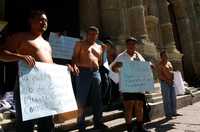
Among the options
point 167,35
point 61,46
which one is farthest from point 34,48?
point 167,35

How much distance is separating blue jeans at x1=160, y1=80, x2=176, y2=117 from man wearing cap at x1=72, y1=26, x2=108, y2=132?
2.67 meters

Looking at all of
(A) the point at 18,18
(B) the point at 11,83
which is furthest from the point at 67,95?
(A) the point at 18,18

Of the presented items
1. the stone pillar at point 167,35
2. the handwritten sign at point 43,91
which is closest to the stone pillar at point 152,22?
the stone pillar at point 167,35

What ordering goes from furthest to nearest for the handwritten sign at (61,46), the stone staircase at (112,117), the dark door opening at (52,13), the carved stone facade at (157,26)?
1. the carved stone facade at (157,26)
2. the dark door opening at (52,13)
3. the handwritten sign at (61,46)
4. the stone staircase at (112,117)

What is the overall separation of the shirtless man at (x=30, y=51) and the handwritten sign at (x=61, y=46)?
275cm

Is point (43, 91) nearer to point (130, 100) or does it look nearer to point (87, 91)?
point (87, 91)

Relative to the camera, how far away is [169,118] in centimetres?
788

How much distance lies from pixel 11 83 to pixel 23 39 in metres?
4.11

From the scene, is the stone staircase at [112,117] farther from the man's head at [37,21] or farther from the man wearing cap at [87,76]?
the man's head at [37,21]

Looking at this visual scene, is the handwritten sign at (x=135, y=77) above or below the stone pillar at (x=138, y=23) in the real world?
below

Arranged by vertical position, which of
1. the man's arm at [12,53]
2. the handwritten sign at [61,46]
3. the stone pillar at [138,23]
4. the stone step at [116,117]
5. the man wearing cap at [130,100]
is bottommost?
the stone step at [116,117]

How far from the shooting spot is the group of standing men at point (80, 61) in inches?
145


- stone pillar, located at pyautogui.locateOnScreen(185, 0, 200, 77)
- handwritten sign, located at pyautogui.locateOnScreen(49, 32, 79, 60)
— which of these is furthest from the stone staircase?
stone pillar, located at pyautogui.locateOnScreen(185, 0, 200, 77)

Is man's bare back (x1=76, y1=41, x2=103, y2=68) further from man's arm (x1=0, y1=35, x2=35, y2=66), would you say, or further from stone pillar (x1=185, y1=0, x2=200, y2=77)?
stone pillar (x1=185, y1=0, x2=200, y2=77)
